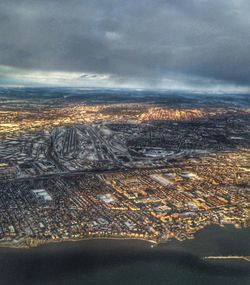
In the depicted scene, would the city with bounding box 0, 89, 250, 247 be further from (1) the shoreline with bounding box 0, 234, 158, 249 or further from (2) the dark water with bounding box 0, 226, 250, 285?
(2) the dark water with bounding box 0, 226, 250, 285

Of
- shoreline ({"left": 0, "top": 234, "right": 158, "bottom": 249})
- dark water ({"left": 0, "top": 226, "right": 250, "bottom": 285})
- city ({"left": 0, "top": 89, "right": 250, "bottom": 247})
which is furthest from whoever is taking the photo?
city ({"left": 0, "top": 89, "right": 250, "bottom": 247})

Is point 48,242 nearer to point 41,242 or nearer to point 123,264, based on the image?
point 41,242

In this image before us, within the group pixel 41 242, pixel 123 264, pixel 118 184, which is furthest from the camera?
pixel 118 184

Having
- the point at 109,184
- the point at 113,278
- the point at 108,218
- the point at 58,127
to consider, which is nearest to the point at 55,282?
the point at 113,278

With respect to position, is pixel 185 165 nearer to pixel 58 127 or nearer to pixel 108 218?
pixel 108 218

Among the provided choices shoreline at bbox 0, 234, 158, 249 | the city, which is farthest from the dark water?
the city

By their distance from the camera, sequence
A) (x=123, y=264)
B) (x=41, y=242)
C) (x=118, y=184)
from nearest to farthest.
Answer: (x=123, y=264)
(x=41, y=242)
(x=118, y=184)

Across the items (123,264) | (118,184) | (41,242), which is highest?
(118,184)

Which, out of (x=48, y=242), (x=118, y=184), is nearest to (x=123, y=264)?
(x=48, y=242)
